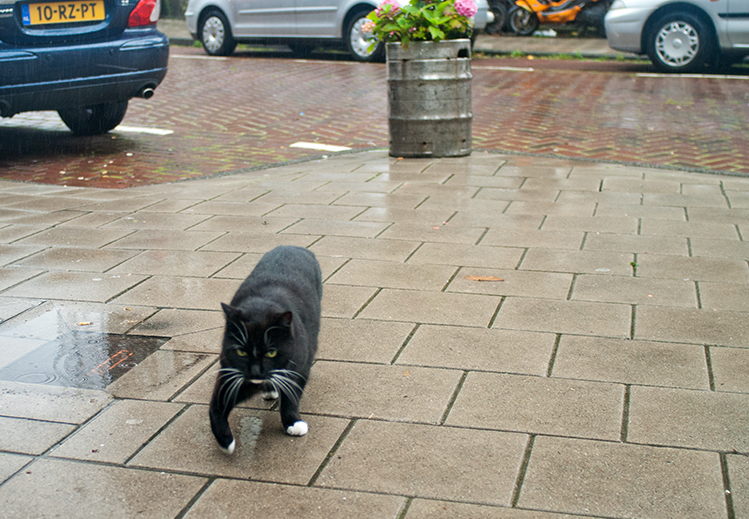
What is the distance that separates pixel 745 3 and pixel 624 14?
1.74 metres

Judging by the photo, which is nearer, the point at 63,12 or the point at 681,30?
the point at 63,12

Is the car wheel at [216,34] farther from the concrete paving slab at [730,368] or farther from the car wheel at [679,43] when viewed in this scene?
the concrete paving slab at [730,368]

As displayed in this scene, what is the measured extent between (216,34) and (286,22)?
A: 1751 mm

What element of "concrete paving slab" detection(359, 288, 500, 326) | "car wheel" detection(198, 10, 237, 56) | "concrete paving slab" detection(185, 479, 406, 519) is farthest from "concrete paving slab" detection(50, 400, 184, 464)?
"car wheel" detection(198, 10, 237, 56)

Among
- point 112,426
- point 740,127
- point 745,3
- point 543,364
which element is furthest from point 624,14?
point 112,426

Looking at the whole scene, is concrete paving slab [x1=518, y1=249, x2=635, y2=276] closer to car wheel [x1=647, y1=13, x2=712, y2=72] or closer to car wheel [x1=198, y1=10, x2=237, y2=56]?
car wheel [x1=647, y1=13, x2=712, y2=72]

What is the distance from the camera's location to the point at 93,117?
8.44m

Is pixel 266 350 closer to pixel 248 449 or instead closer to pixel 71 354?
pixel 248 449

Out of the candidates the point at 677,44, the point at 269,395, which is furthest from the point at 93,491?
the point at 677,44

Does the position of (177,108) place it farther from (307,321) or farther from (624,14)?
(307,321)

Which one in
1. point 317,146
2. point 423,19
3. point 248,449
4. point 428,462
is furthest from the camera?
point 317,146

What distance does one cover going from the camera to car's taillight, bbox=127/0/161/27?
714 cm

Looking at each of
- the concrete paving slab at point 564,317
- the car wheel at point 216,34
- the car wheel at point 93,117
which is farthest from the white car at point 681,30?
the concrete paving slab at point 564,317

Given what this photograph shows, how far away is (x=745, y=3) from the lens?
36.3 feet
